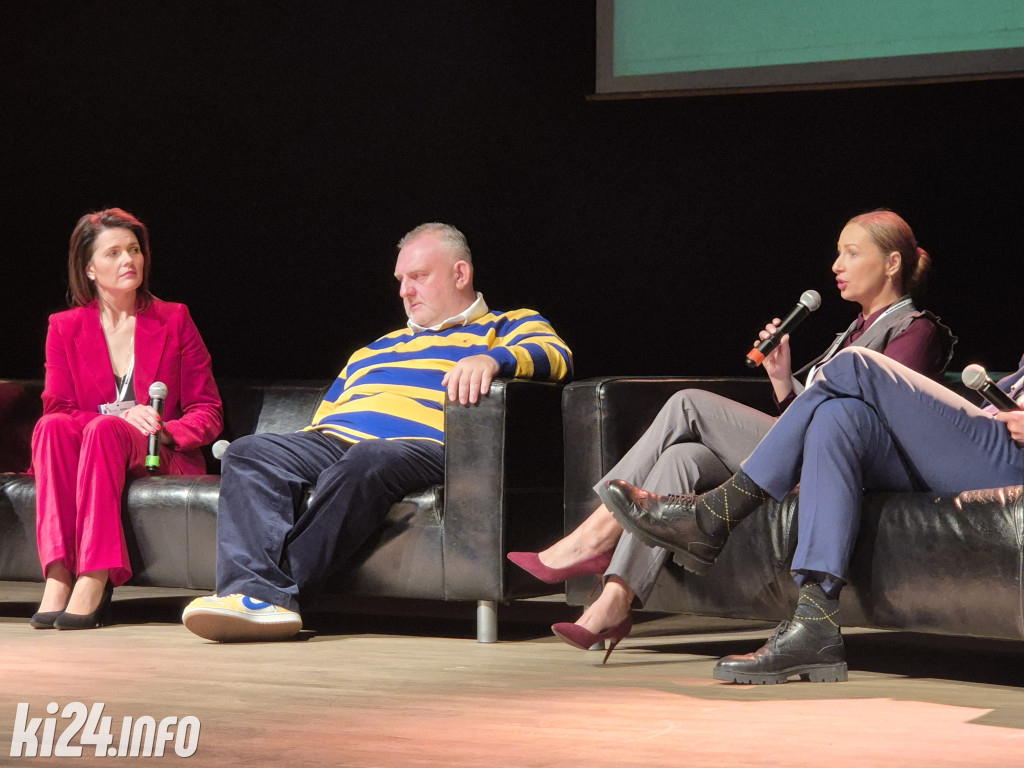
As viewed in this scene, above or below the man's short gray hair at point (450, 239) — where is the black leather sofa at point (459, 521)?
below

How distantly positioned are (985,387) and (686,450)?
60 cm

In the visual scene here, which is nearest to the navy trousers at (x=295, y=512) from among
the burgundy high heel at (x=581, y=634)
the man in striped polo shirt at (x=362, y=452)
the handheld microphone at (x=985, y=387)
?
the man in striped polo shirt at (x=362, y=452)

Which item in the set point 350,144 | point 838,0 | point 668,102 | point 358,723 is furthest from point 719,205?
point 358,723

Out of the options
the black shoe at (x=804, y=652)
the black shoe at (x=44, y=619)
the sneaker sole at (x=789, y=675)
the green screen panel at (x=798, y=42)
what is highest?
the green screen panel at (x=798, y=42)

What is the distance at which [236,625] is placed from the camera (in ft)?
9.31

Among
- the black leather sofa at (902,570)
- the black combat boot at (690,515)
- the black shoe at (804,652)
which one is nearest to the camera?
the black leather sofa at (902,570)

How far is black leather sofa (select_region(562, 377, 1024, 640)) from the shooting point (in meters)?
2.17

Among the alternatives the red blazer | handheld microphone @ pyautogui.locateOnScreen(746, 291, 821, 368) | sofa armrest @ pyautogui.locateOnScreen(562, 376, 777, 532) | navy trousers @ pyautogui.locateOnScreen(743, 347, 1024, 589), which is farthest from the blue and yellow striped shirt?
navy trousers @ pyautogui.locateOnScreen(743, 347, 1024, 589)

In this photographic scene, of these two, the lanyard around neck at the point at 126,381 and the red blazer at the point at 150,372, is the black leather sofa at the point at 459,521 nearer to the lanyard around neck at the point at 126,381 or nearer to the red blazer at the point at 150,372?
the red blazer at the point at 150,372

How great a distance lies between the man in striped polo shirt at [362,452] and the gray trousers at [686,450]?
0.43 meters

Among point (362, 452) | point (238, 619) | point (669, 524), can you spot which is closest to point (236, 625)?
point (238, 619)

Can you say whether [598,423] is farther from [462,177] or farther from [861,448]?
[462,177]

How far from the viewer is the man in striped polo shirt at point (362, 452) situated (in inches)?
114

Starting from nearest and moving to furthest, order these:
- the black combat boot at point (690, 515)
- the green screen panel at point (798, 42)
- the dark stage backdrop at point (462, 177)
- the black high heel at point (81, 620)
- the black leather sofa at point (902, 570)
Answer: the black leather sofa at point (902, 570) < the black combat boot at point (690, 515) < the black high heel at point (81, 620) < the green screen panel at point (798, 42) < the dark stage backdrop at point (462, 177)
